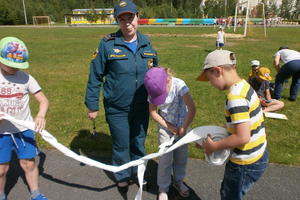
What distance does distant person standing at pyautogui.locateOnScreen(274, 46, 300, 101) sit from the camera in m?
6.57

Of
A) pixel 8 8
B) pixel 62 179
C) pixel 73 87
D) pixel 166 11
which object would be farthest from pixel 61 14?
pixel 62 179

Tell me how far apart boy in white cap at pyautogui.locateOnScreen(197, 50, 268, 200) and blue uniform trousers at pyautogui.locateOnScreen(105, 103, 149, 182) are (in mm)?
1076

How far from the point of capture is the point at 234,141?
197cm

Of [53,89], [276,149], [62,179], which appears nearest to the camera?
[62,179]

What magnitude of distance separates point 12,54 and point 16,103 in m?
0.52

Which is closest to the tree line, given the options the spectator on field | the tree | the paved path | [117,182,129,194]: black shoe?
the tree

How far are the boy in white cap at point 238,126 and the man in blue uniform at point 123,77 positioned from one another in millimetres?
914

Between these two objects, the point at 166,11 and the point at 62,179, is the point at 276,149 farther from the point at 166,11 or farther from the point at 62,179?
the point at 166,11

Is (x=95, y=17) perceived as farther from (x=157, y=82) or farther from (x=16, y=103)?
(x=157, y=82)

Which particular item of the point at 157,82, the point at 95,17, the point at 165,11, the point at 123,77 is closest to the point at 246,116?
the point at 157,82

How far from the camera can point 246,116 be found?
74.5 inches

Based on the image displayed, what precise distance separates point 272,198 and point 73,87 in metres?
6.59

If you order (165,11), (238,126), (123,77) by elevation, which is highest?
(165,11)

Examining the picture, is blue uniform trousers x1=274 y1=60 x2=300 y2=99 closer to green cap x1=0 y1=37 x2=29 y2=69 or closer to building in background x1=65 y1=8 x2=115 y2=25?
green cap x1=0 y1=37 x2=29 y2=69
